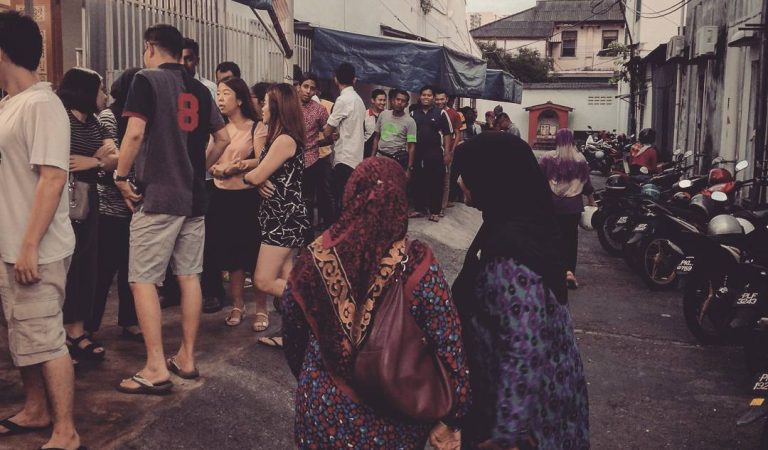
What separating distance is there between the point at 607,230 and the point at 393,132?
309 cm

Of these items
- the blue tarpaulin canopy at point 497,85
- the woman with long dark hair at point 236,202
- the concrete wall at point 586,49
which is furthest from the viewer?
the concrete wall at point 586,49

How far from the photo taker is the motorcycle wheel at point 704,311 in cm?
659

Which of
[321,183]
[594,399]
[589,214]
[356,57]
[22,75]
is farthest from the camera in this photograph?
[356,57]

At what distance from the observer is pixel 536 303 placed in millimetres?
2613

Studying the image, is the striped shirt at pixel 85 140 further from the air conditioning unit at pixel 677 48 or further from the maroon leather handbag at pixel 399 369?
the air conditioning unit at pixel 677 48

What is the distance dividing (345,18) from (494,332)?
42.7 feet

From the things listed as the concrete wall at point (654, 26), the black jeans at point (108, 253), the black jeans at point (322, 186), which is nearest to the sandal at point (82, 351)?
the black jeans at point (108, 253)

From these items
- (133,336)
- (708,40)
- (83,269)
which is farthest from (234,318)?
(708,40)

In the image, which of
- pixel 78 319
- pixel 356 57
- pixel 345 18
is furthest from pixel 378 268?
pixel 345 18

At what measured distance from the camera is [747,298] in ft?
19.7

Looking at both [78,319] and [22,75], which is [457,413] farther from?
[78,319]

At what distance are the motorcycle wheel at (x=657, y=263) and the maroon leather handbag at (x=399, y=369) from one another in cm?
688

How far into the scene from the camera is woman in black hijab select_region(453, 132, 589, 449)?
8.56 feet

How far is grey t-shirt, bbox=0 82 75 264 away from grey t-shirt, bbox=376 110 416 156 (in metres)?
6.93
